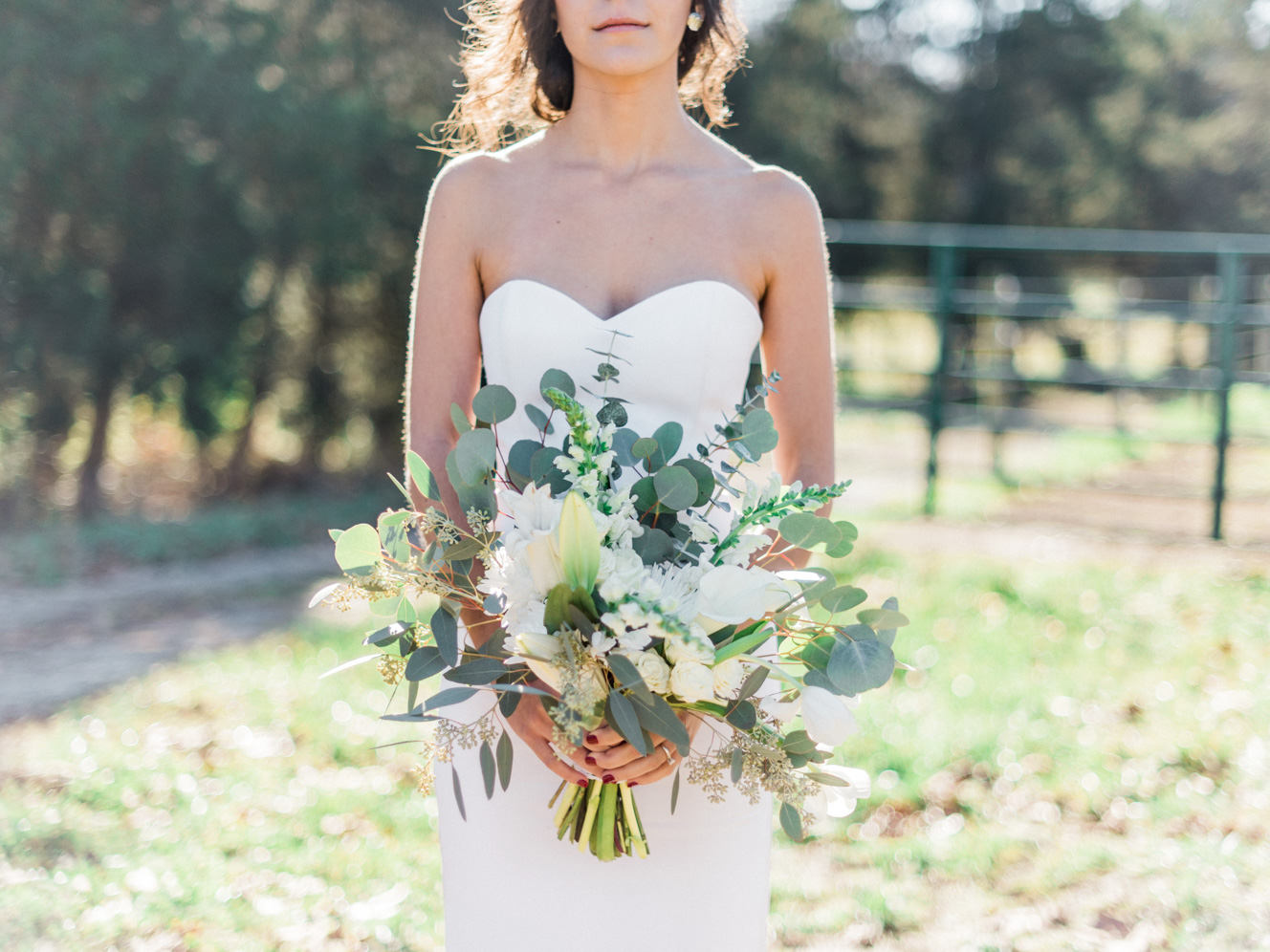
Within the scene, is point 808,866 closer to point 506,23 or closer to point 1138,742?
point 1138,742

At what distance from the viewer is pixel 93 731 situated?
4.47m

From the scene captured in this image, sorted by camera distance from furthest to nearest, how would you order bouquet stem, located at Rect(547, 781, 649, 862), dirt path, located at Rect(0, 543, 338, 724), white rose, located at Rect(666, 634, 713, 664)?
1. dirt path, located at Rect(0, 543, 338, 724)
2. bouquet stem, located at Rect(547, 781, 649, 862)
3. white rose, located at Rect(666, 634, 713, 664)

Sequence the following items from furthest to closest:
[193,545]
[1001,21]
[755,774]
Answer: [1001,21] < [193,545] < [755,774]

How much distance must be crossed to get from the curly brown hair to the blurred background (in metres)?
2.10

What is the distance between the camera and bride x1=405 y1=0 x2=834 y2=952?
188cm

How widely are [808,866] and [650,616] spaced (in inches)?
97.4

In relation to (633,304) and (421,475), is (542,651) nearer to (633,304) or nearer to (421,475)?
(421,475)

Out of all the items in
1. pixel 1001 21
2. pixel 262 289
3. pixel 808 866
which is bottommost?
pixel 808 866

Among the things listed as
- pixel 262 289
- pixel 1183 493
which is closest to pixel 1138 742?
pixel 1183 493

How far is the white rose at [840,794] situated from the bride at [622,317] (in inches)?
6.8

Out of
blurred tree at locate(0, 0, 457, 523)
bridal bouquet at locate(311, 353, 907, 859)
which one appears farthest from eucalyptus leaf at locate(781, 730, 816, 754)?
blurred tree at locate(0, 0, 457, 523)

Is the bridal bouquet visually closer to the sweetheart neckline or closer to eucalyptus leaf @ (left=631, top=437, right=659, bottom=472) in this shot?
eucalyptus leaf @ (left=631, top=437, right=659, bottom=472)

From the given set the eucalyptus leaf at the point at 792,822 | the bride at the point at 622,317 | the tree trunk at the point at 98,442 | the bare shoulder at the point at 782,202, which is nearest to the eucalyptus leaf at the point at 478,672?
the bride at the point at 622,317

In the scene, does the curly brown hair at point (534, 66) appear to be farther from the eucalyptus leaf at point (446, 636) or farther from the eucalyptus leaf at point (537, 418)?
the eucalyptus leaf at point (446, 636)
